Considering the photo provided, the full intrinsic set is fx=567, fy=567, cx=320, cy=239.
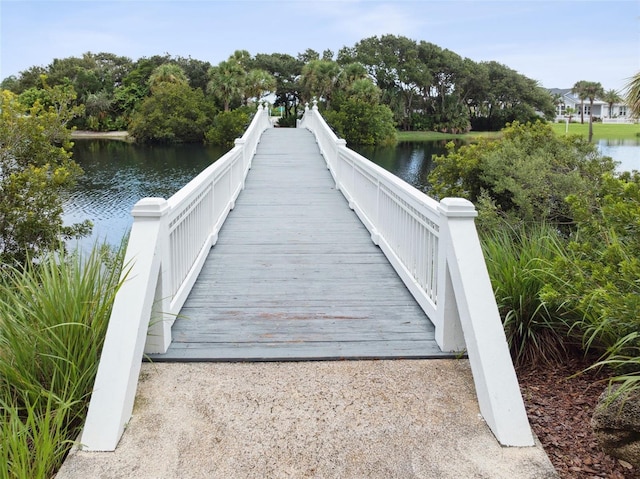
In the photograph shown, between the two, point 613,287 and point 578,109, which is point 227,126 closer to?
point 613,287

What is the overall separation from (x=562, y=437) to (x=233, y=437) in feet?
5.99

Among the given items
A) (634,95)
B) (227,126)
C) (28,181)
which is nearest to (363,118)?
(227,126)

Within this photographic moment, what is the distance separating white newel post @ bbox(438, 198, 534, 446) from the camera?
3.10 meters

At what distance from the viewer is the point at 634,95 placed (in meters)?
12.5

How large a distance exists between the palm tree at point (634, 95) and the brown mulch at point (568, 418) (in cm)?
1049

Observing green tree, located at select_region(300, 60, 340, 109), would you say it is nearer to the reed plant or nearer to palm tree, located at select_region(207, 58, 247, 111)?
palm tree, located at select_region(207, 58, 247, 111)

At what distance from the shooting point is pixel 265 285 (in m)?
5.51

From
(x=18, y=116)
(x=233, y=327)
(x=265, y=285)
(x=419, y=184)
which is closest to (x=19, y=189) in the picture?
(x=18, y=116)

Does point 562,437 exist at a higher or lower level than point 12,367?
lower

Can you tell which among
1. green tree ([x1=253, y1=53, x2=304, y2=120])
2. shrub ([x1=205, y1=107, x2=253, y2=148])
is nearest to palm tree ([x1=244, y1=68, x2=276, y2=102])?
shrub ([x1=205, y1=107, x2=253, y2=148])

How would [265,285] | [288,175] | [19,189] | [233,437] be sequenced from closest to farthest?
[233,437] → [265,285] → [19,189] → [288,175]

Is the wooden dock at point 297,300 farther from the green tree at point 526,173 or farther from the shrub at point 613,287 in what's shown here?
the green tree at point 526,173

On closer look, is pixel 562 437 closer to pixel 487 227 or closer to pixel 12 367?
pixel 12 367

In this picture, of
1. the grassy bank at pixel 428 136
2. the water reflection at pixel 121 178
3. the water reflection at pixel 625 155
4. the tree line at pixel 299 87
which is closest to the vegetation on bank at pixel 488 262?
the water reflection at pixel 121 178
